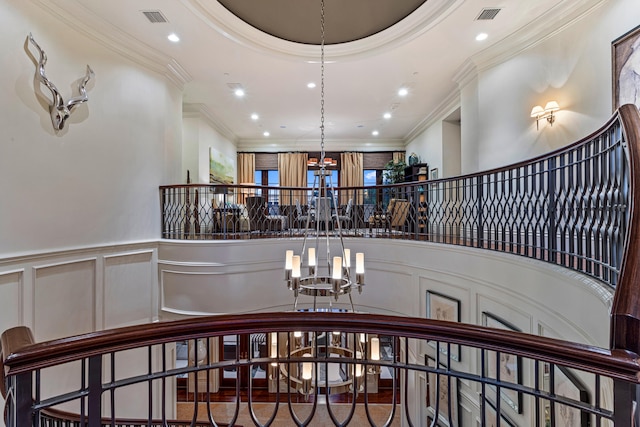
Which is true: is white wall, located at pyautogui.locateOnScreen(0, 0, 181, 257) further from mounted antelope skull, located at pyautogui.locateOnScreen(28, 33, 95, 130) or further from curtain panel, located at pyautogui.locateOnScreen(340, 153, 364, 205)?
curtain panel, located at pyautogui.locateOnScreen(340, 153, 364, 205)

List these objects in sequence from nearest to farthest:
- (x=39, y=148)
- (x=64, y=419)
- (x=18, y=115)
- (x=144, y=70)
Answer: (x=64, y=419)
(x=18, y=115)
(x=39, y=148)
(x=144, y=70)

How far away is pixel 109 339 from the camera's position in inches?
37.5

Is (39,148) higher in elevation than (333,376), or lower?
higher

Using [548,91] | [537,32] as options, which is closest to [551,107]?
[548,91]

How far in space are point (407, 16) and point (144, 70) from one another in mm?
4113

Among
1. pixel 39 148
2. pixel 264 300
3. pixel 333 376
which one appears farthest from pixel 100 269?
pixel 333 376

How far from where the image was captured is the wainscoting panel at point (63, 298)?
3492 mm

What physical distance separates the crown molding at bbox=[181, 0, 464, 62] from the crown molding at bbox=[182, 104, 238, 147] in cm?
303

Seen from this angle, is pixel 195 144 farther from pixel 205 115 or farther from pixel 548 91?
pixel 548 91

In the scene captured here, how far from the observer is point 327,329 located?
110 centimetres

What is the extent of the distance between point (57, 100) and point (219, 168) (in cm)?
486

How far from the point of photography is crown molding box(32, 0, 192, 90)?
3.66 metres

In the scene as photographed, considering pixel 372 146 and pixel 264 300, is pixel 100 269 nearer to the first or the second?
pixel 264 300

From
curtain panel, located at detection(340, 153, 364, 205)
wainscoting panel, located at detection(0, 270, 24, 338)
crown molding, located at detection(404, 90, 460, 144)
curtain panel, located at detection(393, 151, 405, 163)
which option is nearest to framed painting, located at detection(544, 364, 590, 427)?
wainscoting panel, located at detection(0, 270, 24, 338)
